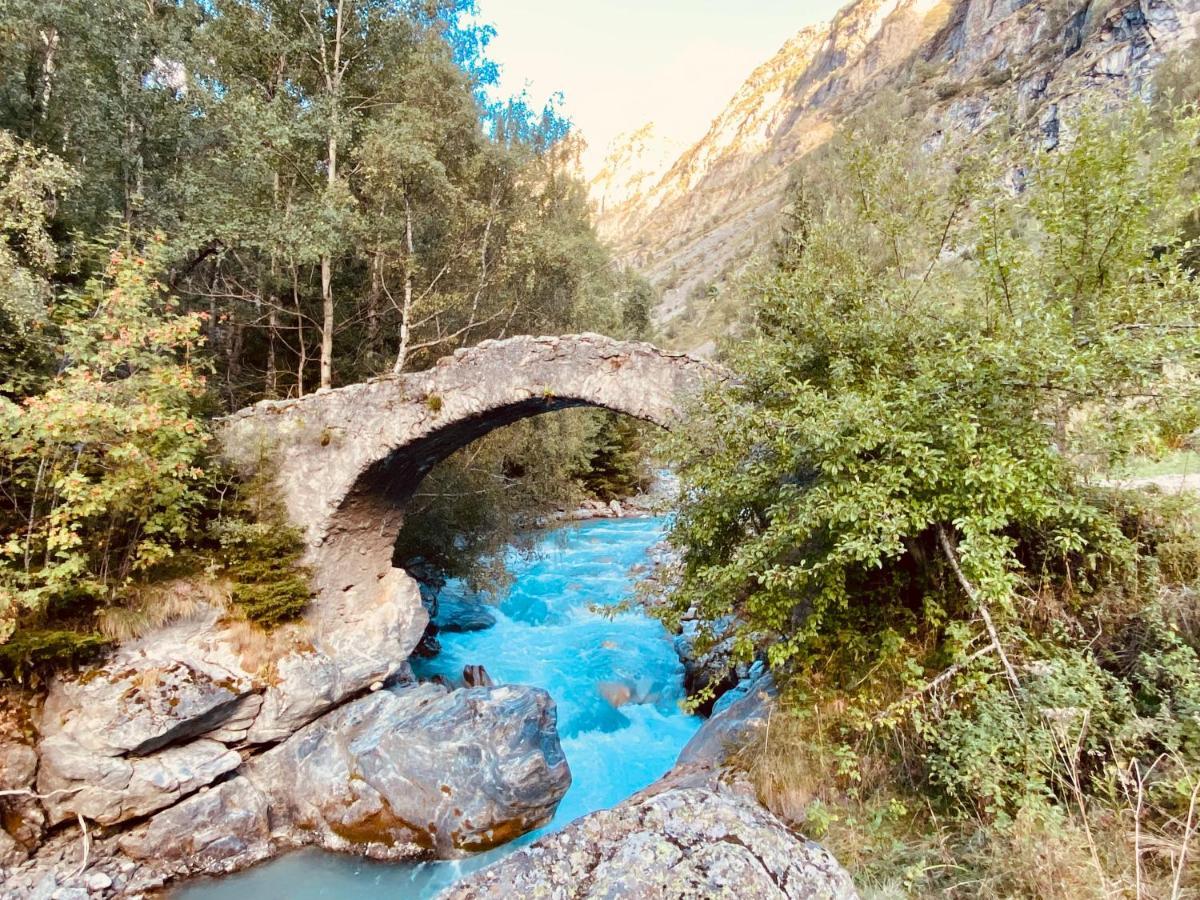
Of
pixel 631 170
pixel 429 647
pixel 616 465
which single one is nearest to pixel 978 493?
pixel 429 647

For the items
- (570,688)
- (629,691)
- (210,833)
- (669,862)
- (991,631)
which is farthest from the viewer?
(570,688)

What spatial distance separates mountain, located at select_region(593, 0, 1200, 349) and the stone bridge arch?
175cm

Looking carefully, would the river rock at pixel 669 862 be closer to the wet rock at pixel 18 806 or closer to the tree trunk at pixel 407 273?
the wet rock at pixel 18 806

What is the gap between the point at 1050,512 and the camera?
121 inches

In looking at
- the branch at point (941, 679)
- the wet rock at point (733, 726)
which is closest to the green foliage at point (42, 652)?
the wet rock at point (733, 726)

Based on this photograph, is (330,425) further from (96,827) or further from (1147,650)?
(1147,650)

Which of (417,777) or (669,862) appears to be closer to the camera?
(669,862)

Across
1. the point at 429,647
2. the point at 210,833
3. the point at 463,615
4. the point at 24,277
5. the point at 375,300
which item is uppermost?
the point at 375,300

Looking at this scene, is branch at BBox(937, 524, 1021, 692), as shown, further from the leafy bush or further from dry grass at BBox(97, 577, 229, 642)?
dry grass at BBox(97, 577, 229, 642)

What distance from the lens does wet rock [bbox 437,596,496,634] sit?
10.2 m

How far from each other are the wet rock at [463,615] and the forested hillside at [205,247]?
7.02 ft

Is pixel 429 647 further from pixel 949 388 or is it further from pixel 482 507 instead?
pixel 949 388

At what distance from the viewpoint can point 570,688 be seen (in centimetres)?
834

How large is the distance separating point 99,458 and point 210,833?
11.5ft
